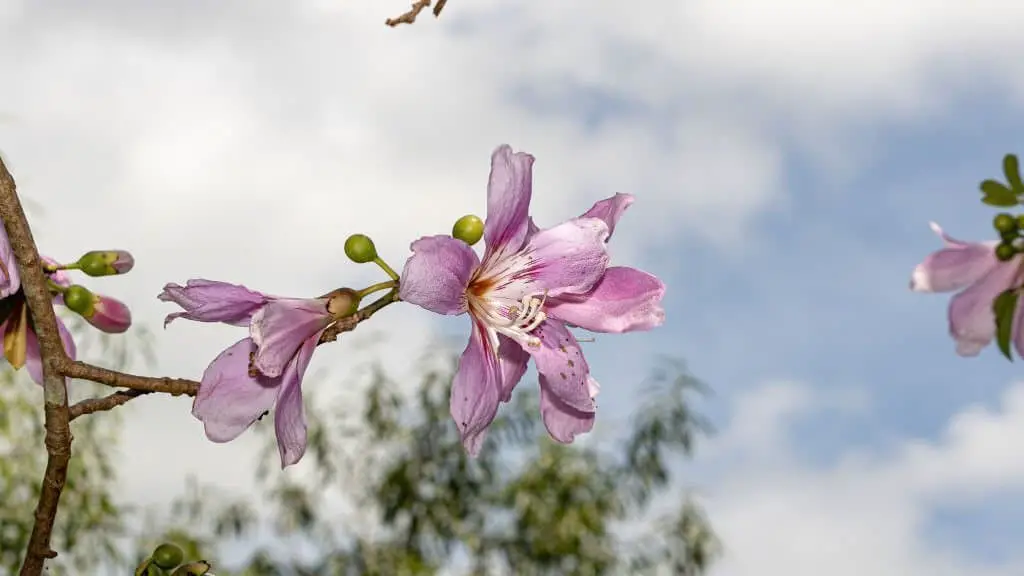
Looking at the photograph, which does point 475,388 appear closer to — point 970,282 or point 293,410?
point 293,410

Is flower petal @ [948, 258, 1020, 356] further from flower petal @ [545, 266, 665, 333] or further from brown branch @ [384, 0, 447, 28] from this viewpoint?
brown branch @ [384, 0, 447, 28]

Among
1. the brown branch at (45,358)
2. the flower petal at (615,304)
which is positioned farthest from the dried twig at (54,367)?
the flower petal at (615,304)

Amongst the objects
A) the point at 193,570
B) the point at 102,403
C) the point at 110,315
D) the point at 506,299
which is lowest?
the point at 193,570

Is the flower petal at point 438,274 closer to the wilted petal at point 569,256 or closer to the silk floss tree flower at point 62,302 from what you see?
the wilted petal at point 569,256

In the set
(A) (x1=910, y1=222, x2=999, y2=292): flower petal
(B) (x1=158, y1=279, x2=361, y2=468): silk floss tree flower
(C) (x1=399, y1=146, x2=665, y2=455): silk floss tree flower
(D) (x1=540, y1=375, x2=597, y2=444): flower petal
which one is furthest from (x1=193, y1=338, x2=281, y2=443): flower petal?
(A) (x1=910, y1=222, x2=999, y2=292): flower petal

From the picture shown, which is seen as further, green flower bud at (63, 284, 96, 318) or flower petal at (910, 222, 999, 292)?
green flower bud at (63, 284, 96, 318)

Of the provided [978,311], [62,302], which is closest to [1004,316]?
[978,311]
